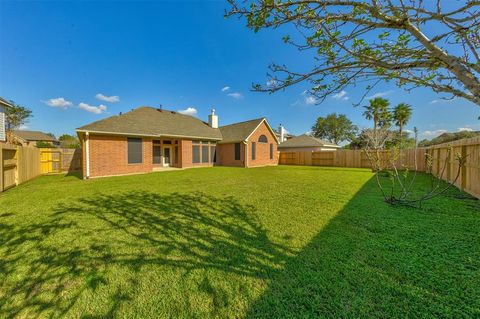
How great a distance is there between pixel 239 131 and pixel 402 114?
884 inches

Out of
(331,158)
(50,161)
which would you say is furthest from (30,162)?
(331,158)

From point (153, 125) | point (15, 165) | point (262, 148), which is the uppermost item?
point (153, 125)

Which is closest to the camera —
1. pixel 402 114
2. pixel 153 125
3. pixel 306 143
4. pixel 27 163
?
pixel 27 163

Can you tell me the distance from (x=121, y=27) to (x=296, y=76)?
11755mm

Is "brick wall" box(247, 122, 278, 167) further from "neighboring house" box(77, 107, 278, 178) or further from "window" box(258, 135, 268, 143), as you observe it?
"window" box(258, 135, 268, 143)

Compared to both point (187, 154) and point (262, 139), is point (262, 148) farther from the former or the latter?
point (187, 154)

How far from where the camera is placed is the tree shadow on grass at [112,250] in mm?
1996

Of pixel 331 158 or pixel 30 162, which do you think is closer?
pixel 30 162

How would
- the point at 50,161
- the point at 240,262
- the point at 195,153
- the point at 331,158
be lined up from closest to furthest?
the point at 240,262, the point at 50,161, the point at 195,153, the point at 331,158

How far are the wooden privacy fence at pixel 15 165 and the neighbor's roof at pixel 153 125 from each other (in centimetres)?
273

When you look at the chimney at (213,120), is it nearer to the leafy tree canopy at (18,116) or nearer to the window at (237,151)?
the window at (237,151)

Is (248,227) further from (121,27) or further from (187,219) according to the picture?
(121,27)

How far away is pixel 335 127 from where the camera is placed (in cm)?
4172

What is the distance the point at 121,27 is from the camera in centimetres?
996
